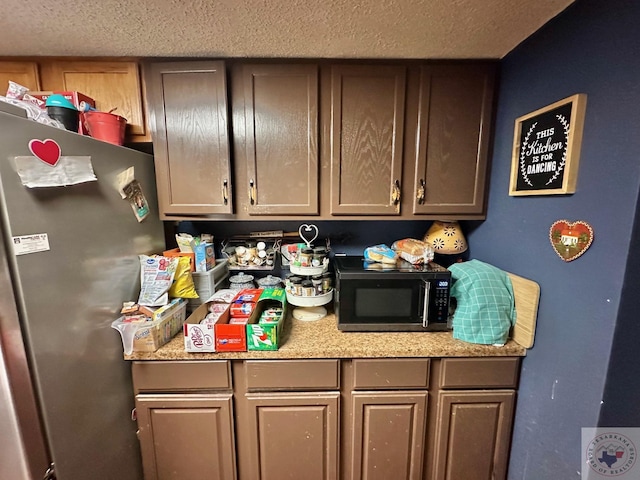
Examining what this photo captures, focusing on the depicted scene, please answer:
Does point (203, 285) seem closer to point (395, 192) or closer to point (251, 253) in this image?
point (251, 253)

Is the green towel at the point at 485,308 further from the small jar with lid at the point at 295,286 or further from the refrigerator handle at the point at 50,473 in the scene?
the refrigerator handle at the point at 50,473

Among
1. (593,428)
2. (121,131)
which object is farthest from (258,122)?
(593,428)

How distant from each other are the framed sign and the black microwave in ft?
1.59

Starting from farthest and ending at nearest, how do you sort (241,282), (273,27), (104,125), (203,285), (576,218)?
1. (241,282)
2. (203,285)
3. (104,125)
4. (273,27)
5. (576,218)

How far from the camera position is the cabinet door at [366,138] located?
3.79ft

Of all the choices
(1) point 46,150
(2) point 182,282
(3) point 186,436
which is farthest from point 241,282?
(1) point 46,150

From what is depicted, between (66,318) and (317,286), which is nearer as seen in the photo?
(66,318)

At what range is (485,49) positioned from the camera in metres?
1.08

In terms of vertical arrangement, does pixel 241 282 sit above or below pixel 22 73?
below

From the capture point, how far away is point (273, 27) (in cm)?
95

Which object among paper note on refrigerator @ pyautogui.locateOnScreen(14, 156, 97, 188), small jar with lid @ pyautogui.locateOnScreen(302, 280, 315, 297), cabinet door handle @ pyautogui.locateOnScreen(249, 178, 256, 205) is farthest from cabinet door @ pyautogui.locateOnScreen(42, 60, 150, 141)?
small jar with lid @ pyautogui.locateOnScreen(302, 280, 315, 297)

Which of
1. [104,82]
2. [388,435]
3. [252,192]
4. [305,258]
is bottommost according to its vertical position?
[388,435]

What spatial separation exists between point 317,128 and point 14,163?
102cm

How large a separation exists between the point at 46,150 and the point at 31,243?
280 millimetres
